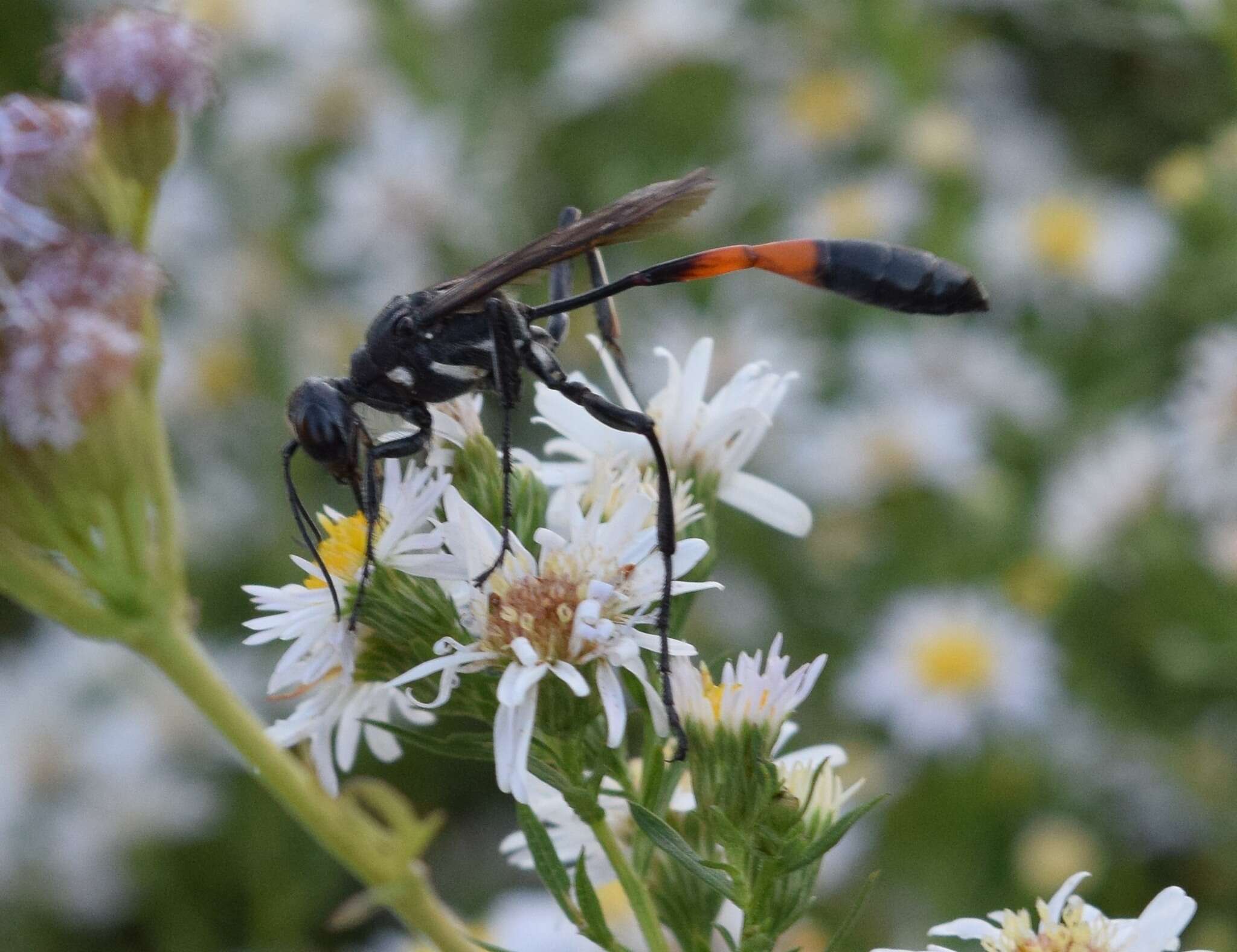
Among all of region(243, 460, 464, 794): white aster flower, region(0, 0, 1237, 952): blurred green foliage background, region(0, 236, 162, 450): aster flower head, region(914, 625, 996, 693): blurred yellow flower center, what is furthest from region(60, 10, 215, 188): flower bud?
region(914, 625, 996, 693): blurred yellow flower center

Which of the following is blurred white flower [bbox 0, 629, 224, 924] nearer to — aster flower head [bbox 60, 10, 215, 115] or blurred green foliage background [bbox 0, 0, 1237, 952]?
blurred green foliage background [bbox 0, 0, 1237, 952]

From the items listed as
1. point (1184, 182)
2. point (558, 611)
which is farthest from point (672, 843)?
point (1184, 182)

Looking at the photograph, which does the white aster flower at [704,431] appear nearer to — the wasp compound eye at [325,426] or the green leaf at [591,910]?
the wasp compound eye at [325,426]

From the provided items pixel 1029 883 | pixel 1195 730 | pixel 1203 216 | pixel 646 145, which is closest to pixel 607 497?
pixel 1029 883

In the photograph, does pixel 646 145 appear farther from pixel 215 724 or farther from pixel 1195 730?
pixel 215 724

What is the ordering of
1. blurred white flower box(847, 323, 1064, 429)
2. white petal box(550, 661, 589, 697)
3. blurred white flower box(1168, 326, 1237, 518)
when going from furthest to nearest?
1. blurred white flower box(847, 323, 1064, 429)
2. blurred white flower box(1168, 326, 1237, 518)
3. white petal box(550, 661, 589, 697)

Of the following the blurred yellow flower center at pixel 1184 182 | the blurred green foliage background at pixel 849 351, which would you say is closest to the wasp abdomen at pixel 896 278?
the blurred green foliage background at pixel 849 351
